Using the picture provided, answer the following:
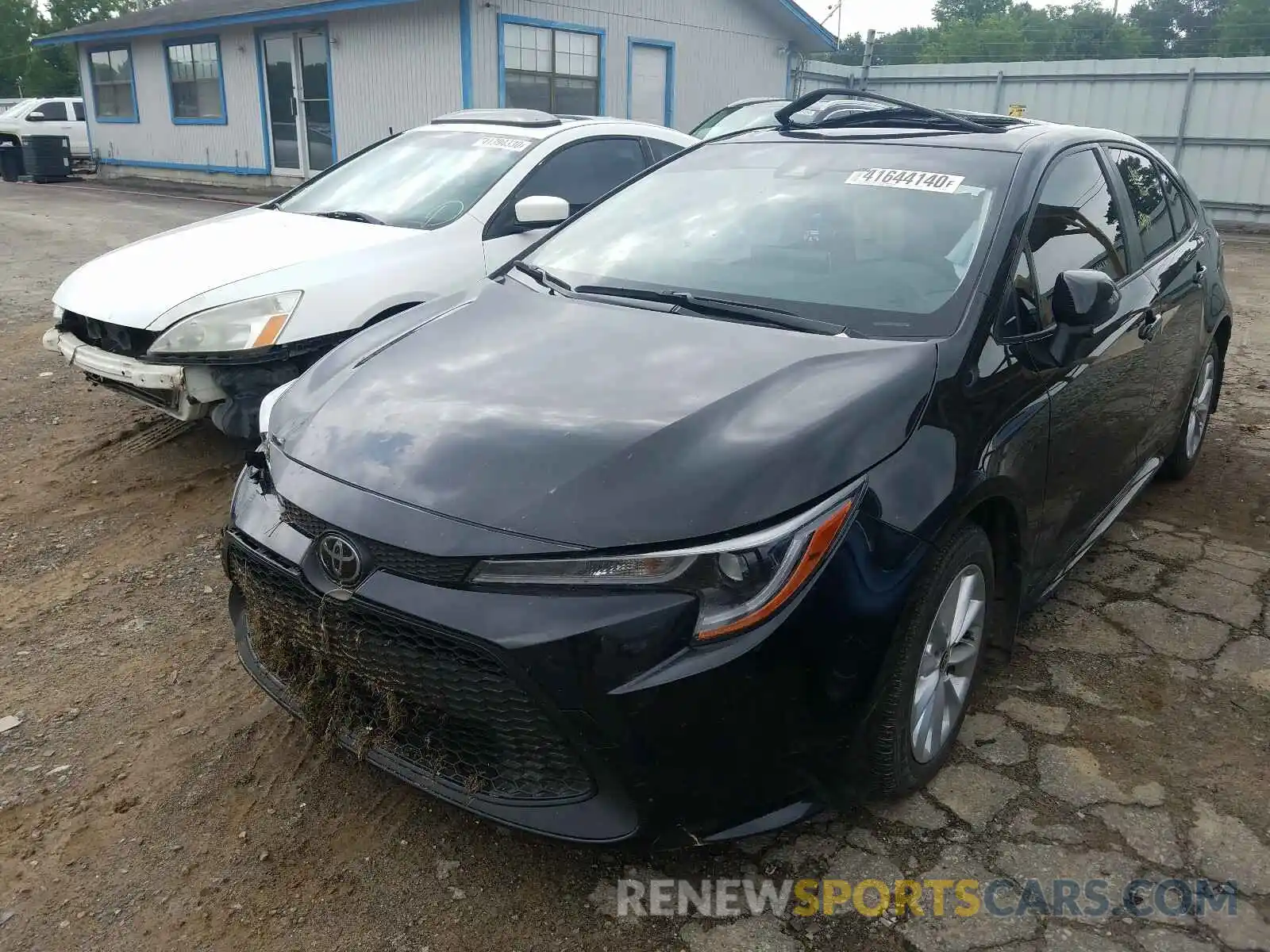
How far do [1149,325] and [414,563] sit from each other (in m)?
2.75

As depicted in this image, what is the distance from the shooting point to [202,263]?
4543 mm

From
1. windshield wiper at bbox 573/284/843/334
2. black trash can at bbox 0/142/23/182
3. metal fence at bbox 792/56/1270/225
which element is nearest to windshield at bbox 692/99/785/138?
windshield wiper at bbox 573/284/843/334

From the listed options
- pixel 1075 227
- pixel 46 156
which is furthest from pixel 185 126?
pixel 1075 227

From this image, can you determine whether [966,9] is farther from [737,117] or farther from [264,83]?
[737,117]

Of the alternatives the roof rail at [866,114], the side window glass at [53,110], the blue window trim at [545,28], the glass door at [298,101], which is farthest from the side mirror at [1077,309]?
the side window glass at [53,110]

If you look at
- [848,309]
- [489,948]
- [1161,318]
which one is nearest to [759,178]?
[848,309]

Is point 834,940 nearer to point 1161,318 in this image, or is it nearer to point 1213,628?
point 1213,628

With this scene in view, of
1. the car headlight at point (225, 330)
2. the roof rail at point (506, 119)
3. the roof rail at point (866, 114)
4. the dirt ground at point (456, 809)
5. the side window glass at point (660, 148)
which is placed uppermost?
the roof rail at point (866, 114)

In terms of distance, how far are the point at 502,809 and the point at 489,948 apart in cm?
29

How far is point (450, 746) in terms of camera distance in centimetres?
218

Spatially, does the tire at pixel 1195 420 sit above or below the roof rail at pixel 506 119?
below

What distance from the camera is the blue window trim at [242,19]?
1532 cm

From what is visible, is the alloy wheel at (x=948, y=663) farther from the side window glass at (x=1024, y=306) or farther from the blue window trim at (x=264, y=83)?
the blue window trim at (x=264, y=83)

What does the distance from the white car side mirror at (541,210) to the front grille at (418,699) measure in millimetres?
2552
